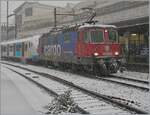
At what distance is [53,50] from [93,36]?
631 centimetres

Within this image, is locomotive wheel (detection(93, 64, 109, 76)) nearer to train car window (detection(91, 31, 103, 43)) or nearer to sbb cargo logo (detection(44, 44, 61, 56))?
train car window (detection(91, 31, 103, 43))

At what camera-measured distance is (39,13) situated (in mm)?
81250

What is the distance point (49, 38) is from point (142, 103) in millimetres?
17569

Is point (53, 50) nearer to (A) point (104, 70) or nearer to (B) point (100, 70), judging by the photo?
(B) point (100, 70)

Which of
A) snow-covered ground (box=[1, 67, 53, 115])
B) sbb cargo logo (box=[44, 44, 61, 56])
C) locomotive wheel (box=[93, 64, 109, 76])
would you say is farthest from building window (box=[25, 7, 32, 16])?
snow-covered ground (box=[1, 67, 53, 115])

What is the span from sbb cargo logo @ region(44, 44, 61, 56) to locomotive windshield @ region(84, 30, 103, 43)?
437 centimetres

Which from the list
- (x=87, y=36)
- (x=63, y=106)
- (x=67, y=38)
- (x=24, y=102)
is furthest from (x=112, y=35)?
(x=63, y=106)

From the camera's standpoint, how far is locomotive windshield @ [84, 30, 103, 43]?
803 inches

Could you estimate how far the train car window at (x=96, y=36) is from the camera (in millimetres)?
20453

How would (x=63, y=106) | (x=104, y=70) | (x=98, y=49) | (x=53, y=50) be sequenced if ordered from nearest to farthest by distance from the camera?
1. (x=63, y=106)
2. (x=104, y=70)
3. (x=98, y=49)
4. (x=53, y=50)

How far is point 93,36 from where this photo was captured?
20.5 meters

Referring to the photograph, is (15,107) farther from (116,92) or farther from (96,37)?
(96,37)

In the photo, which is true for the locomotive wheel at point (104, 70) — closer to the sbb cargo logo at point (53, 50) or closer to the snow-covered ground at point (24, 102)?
the sbb cargo logo at point (53, 50)

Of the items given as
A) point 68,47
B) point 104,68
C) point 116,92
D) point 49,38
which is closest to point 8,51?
point 49,38
